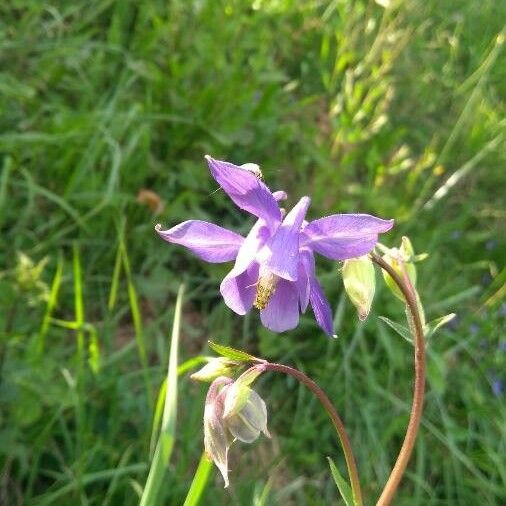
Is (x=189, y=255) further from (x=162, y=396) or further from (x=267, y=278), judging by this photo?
(x=267, y=278)

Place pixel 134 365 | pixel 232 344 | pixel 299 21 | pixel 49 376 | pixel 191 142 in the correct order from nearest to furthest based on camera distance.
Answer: pixel 49 376, pixel 134 365, pixel 232 344, pixel 191 142, pixel 299 21

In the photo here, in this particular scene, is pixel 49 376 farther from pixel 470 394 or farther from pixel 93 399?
pixel 470 394

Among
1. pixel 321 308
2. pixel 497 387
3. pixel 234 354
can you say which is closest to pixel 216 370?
pixel 234 354

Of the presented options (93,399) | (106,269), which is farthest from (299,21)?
(93,399)

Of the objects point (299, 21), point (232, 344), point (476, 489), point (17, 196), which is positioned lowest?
point (476, 489)

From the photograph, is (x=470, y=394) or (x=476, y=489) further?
(x=470, y=394)

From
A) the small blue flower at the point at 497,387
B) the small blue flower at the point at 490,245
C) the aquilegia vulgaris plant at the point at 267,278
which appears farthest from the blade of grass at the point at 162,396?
the small blue flower at the point at 490,245

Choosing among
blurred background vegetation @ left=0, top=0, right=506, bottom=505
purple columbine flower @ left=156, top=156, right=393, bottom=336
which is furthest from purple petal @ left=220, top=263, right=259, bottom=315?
blurred background vegetation @ left=0, top=0, right=506, bottom=505

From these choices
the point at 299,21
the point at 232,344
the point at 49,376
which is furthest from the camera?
the point at 299,21
